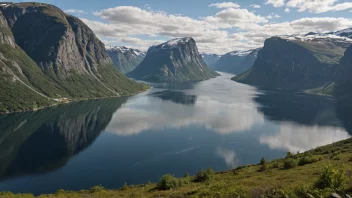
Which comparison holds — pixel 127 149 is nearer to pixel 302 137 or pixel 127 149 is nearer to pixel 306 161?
pixel 302 137

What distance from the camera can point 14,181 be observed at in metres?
109

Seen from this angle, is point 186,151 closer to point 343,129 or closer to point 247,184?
point 247,184

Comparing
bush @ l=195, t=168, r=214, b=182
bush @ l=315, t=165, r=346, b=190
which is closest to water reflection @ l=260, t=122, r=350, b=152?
bush @ l=195, t=168, r=214, b=182

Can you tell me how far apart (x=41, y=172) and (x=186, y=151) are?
209 ft

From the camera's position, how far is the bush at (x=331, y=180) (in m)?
29.5

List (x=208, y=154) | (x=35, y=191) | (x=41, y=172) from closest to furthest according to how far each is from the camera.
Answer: (x=35, y=191) < (x=41, y=172) < (x=208, y=154)

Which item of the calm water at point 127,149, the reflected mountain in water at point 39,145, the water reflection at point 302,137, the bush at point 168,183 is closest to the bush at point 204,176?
the bush at point 168,183

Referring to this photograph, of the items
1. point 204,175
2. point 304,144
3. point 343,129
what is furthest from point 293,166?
point 343,129

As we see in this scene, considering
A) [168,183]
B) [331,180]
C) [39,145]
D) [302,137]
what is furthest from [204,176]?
[302,137]

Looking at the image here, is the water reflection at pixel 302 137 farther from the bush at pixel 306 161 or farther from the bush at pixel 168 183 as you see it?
the bush at pixel 168 183

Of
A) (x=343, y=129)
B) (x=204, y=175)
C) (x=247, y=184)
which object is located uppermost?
(x=247, y=184)

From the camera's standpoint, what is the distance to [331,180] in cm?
2986

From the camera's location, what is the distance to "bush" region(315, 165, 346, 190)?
29.5 metres

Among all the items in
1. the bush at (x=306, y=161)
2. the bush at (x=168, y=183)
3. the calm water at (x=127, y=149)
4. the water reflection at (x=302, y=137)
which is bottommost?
the water reflection at (x=302, y=137)
